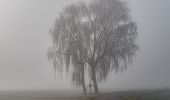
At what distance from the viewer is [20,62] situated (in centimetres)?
358

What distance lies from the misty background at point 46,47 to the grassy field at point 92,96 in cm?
7

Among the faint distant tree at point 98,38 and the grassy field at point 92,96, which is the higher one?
the faint distant tree at point 98,38

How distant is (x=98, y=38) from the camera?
3.23 m

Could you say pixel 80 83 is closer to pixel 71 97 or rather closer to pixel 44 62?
pixel 71 97

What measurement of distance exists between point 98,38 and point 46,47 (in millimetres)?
724

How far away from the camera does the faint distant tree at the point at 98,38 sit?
10.5ft

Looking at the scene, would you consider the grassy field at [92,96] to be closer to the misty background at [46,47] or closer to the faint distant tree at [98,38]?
the misty background at [46,47]

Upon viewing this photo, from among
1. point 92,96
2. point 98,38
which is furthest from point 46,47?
point 92,96

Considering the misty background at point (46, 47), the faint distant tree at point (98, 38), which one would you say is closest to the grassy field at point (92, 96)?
the misty background at point (46, 47)

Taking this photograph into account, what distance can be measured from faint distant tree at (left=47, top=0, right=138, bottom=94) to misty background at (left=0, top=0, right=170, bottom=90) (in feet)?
0.36

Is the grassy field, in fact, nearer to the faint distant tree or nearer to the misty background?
the misty background

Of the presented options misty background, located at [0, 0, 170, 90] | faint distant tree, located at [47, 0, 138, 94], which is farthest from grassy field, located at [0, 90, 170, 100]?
faint distant tree, located at [47, 0, 138, 94]

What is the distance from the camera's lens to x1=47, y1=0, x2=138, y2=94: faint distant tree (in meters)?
3.21

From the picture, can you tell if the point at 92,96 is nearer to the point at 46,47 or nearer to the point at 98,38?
the point at 98,38
